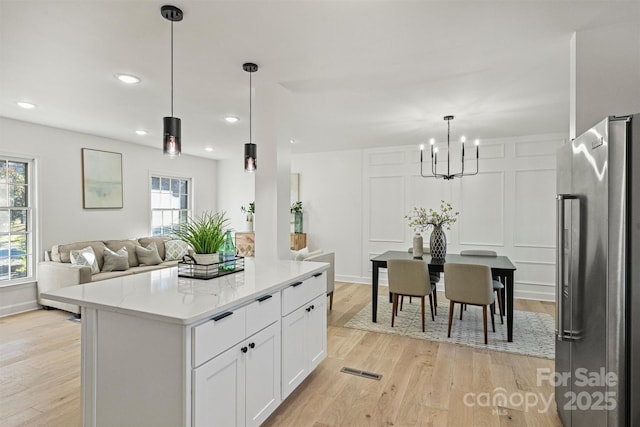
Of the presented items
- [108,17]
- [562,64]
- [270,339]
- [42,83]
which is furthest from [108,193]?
[562,64]

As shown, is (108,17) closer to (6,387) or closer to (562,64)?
(6,387)

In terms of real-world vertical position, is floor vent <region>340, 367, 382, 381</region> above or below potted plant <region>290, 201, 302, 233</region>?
below

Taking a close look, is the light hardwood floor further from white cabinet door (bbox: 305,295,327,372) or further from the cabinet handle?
the cabinet handle

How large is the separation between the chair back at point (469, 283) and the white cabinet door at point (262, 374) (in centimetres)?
218

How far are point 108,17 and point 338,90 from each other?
1.89 metres

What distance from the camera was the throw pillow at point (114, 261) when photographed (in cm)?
492

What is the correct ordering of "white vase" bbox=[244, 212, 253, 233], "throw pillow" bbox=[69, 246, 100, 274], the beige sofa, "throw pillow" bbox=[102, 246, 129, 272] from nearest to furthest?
1. the beige sofa
2. "throw pillow" bbox=[69, 246, 100, 274]
3. "throw pillow" bbox=[102, 246, 129, 272]
4. "white vase" bbox=[244, 212, 253, 233]

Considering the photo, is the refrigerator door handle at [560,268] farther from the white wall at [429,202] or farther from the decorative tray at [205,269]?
the white wall at [429,202]

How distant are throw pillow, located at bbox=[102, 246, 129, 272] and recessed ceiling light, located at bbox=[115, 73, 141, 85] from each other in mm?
2862

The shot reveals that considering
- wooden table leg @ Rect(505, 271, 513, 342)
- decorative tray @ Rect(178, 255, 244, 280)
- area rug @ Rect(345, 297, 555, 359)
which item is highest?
decorative tray @ Rect(178, 255, 244, 280)

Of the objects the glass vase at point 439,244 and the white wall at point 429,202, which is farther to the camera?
the white wall at point 429,202

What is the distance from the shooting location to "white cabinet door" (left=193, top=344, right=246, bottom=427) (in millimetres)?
1596

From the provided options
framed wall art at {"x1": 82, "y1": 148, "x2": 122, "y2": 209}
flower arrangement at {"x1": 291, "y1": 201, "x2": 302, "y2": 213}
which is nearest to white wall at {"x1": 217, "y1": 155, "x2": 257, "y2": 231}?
flower arrangement at {"x1": 291, "y1": 201, "x2": 302, "y2": 213}

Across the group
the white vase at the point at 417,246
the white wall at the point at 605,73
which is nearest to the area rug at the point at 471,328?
the white vase at the point at 417,246
